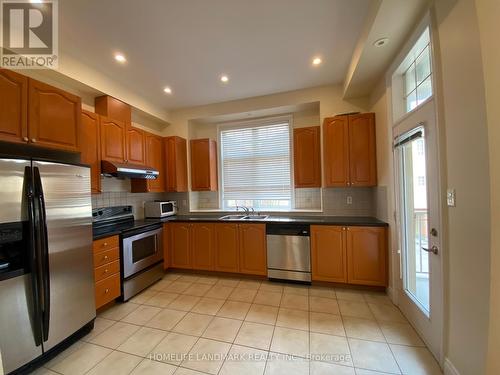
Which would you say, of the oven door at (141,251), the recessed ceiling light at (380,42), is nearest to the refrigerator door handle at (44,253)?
the oven door at (141,251)

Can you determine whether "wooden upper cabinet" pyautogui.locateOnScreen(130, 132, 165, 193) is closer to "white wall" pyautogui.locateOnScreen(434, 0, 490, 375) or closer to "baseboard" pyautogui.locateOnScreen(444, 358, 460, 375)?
"white wall" pyautogui.locateOnScreen(434, 0, 490, 375)

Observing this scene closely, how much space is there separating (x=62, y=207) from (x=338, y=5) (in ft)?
9.62

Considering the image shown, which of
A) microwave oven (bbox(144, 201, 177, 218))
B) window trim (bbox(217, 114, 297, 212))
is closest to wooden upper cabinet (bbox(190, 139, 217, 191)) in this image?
window trim (bbox(217, 114, 297, 212))

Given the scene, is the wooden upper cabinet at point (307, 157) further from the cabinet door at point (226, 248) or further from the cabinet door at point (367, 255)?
the cabinet door at point (226, 248)

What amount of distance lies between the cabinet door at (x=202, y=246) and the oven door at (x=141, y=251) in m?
0.51

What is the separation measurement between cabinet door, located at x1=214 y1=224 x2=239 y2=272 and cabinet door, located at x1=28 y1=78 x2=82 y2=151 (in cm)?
207

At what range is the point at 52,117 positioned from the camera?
200 centimetres

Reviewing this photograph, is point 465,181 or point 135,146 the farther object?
point 135,146

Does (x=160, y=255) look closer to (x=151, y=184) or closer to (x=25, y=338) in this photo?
(x=151, y=184)

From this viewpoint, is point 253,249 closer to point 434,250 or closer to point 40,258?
point 434,250

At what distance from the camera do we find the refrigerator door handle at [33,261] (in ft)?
5.13

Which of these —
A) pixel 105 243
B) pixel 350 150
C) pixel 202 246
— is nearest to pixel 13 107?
pixel 105 243

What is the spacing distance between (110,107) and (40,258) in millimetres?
2131

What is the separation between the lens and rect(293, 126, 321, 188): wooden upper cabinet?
3.37 m
